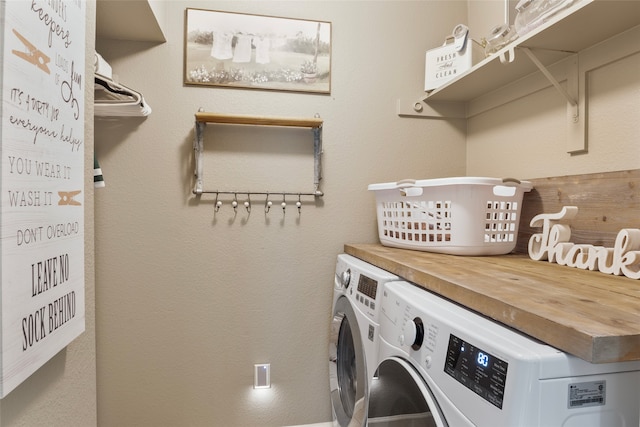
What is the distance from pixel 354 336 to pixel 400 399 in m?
0.46

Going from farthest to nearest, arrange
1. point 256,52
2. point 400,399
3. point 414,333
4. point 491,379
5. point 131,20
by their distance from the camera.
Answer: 1. point 256,52
2. point 131,20
3. point 400,399
4. point 414,333
5. point 491,379

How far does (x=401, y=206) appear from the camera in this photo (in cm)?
160

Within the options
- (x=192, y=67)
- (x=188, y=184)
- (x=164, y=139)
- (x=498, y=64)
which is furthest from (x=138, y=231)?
(x=498, y=64)

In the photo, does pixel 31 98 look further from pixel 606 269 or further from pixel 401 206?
pixel 606 269

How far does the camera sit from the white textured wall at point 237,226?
1732 millimetres

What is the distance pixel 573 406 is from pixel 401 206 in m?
1.06

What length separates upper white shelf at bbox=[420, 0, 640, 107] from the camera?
41.7 inches

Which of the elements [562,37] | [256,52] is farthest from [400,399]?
[256,52]

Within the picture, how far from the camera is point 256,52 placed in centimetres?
183

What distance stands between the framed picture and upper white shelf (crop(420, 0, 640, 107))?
628 millimetres

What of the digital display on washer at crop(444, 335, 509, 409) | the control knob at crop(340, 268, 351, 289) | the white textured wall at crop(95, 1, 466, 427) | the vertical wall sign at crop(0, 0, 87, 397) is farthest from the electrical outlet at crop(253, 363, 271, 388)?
the digital display on washer at crop(444, 335, 509, 409)

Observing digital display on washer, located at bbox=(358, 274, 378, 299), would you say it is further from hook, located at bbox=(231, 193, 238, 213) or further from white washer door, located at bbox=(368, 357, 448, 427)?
hook, located at bbox=(231, 193, 238, 213)

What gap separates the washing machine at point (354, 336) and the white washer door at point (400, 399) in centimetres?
10

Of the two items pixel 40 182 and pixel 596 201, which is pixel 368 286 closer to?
pixel 596 201
